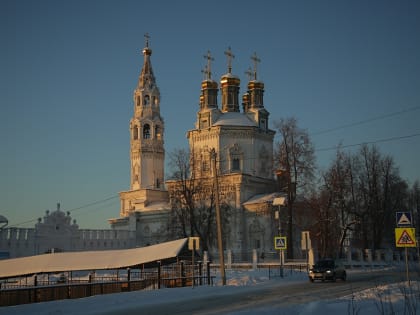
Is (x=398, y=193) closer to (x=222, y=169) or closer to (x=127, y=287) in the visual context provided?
(x=222, y=169)

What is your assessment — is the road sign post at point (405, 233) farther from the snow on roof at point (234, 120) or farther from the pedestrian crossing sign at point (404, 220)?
the snow on roof at point (234, 120)

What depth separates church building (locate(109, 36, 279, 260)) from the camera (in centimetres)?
5741

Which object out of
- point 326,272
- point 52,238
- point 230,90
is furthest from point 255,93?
point 326,272

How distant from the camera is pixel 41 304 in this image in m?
15.9

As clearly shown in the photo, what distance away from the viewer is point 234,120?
6238 centimetres

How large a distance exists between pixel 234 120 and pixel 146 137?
12.8 metres

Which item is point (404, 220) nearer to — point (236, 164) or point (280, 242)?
point (280, 242)

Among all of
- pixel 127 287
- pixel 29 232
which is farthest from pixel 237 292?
pixel 29 232

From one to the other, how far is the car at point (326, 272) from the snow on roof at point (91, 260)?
624cm

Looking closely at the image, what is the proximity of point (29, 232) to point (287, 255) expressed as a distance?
2200 cm

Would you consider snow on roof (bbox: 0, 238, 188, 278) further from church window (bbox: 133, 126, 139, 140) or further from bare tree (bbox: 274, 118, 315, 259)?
church window (bbox: 133, 126, 139, 140)

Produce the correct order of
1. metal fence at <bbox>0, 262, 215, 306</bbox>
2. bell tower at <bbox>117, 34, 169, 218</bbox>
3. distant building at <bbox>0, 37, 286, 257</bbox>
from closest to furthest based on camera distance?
1. metal fence at <bbox>0, 262, 215, 306</bbox>
2. distant building at <bbox>0, 37, 286, 257</bbox>
3. bell tower at <bbox>117, 34, 169, 218</bbox>

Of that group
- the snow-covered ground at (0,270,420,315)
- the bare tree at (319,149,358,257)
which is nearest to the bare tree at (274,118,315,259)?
the bare tree at (319,149,358,257)

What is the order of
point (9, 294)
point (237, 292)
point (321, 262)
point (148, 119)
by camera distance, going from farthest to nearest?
point (148, 119) → point (321, 262) → point (237, 292) → point (9, 294)
